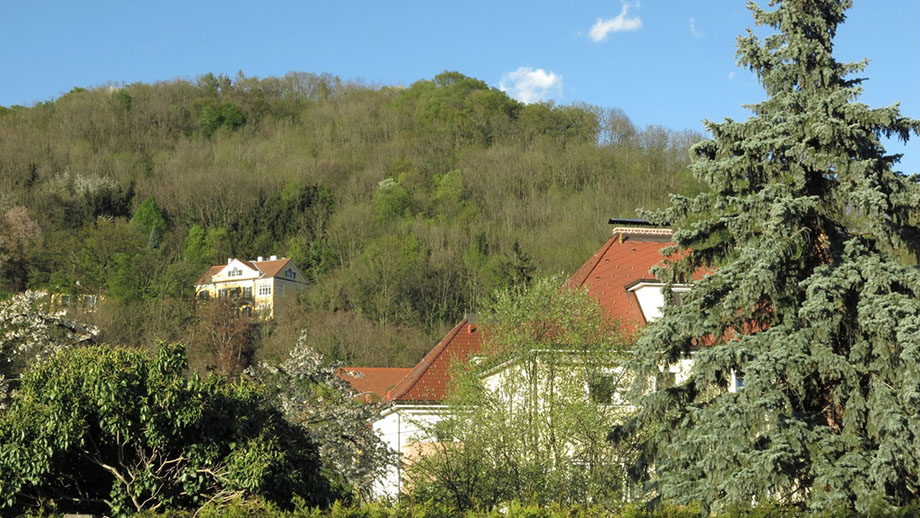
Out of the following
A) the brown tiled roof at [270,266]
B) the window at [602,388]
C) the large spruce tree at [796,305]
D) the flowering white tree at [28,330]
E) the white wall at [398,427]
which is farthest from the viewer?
the brown tiled roof at [270,266]

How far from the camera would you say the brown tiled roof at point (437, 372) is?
26.1m

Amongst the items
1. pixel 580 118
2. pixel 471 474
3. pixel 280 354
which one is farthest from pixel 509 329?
pixel 580 118

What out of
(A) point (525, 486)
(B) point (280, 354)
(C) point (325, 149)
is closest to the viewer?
(A) point (525, 486)

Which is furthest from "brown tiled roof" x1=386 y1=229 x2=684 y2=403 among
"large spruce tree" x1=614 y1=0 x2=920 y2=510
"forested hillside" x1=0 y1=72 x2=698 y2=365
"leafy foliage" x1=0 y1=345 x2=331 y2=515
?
"forested hillside" x1=0 y1=72 x2=698 y2=365

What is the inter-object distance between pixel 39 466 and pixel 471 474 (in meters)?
7.59

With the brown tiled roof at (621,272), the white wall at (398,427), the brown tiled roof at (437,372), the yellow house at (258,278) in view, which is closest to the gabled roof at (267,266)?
the yellow house at (258,278)

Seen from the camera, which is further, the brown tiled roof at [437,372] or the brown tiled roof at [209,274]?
the brown tiled roof at [209,274]

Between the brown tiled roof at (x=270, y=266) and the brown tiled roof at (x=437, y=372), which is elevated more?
the brown tiled roof at (x=270, y=266)

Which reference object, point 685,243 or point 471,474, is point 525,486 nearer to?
point 471,474

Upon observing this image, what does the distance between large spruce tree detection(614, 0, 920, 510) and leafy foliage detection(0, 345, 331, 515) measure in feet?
18.6

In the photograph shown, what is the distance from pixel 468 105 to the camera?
324 ft

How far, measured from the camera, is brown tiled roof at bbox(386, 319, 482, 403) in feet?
85.7

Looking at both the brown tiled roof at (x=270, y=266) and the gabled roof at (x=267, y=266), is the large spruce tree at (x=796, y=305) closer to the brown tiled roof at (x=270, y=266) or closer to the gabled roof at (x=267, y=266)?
the gabled roof at (x=267, y=266)

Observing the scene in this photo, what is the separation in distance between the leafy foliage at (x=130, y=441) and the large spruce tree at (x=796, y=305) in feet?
18.6
